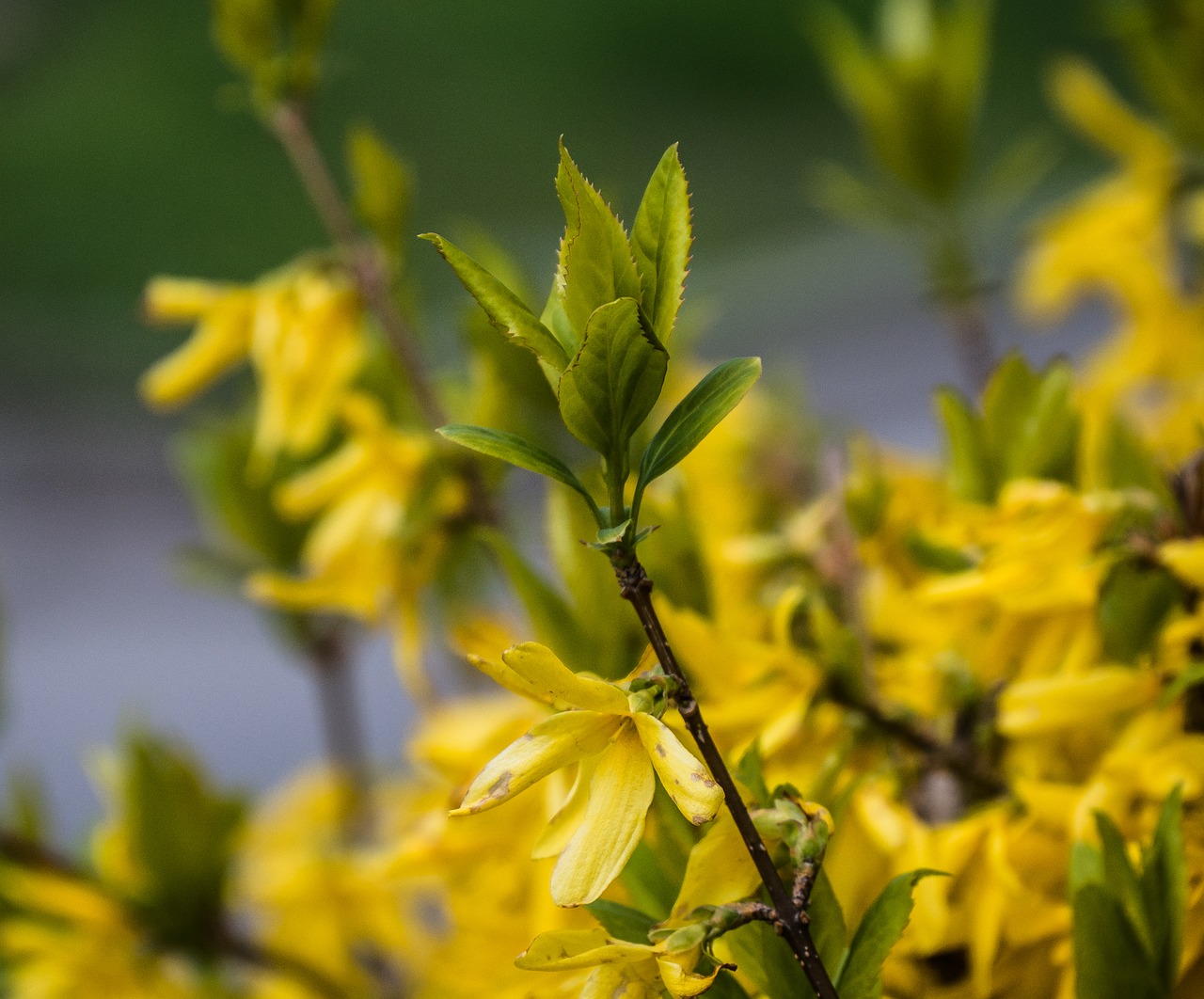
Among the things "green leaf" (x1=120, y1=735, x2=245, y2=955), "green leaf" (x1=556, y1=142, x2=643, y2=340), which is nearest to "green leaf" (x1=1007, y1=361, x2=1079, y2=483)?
"green leaf" (x1=556, y1=142, x2=643, y2=340)

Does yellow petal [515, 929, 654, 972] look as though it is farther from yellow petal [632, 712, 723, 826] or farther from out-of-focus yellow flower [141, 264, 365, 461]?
out-of-focus yellow flower [141, 264, 365, 461]

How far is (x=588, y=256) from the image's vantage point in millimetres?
283

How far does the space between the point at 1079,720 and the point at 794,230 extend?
187 inches

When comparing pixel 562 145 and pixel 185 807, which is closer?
pixel 562 145

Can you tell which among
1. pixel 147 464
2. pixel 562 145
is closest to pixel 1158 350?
pixel 562 145

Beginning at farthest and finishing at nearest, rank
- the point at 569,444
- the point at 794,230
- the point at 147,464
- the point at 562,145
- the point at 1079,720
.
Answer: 1. the point at 794,230
2. the point at 147,464
3. the point at 569,444
4. the point at 1079,720
5. the point at 562,145

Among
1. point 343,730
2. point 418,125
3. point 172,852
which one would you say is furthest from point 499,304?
point 418,125

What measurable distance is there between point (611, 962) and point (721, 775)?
2.1 inches

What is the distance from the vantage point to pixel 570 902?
0.87 ft

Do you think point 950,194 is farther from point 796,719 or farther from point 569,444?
point 796,719

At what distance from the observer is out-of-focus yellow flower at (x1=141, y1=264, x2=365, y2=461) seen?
0.54 metres

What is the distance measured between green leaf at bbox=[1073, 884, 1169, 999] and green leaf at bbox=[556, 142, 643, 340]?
20 cm

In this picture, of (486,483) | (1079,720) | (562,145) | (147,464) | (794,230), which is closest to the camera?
(562,145)

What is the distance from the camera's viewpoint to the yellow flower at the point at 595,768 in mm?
265
